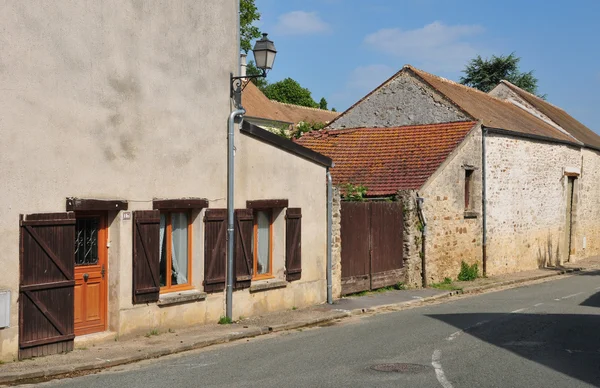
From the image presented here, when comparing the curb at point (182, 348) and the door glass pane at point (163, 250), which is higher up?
the door glass pane at point (163, 250)

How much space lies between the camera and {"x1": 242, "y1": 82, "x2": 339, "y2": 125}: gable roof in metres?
38.9

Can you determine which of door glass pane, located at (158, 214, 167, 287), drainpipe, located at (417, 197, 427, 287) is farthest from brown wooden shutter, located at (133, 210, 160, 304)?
drainpipe, located at (417, 197, 427, 287)

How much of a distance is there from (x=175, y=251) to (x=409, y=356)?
4.75 m

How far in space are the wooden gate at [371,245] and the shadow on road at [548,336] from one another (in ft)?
11.4

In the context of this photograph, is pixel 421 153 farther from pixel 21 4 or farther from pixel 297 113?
pixel 297 113

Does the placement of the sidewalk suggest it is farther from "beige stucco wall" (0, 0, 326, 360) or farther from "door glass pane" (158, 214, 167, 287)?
"door glass pane" (158, 214, 167, 287)

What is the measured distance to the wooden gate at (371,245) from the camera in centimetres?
1720

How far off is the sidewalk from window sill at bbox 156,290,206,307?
49 cm

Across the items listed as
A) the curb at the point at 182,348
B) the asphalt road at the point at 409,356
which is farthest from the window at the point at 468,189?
the asphalt road at the point at 409,356

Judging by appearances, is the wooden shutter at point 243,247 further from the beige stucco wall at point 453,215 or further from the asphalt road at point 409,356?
the beige stucco wall at point 453,215

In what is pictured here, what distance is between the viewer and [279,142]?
14203 millimetres

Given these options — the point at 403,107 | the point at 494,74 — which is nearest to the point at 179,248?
the point at 403,107

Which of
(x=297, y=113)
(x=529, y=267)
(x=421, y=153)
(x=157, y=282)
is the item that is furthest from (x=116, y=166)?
(x=297, y=113)

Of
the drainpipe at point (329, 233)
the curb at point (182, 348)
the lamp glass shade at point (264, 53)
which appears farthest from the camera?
Answer: the drainpipe at point (329, 233)
